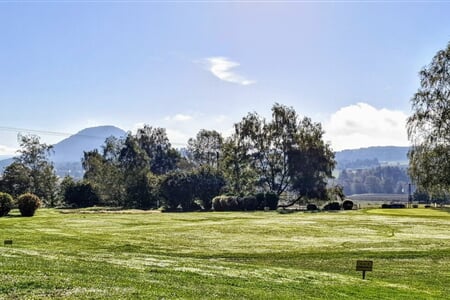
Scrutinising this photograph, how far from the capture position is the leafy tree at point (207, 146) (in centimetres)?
15950

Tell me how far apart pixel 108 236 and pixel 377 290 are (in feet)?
92.2

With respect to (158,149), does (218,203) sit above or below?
below

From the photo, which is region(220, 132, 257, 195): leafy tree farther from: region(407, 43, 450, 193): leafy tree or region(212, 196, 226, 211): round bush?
region(407, 43, 450, 193): leafy tree

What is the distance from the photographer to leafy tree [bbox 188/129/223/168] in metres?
160

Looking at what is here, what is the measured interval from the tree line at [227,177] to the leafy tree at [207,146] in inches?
1057

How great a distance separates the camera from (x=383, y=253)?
35.4 meters

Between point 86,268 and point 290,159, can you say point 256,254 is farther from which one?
point 290,159

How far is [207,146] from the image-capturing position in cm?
16112

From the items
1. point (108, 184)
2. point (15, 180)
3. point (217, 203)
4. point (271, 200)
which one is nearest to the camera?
point (217, 203)

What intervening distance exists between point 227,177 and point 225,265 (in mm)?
97553

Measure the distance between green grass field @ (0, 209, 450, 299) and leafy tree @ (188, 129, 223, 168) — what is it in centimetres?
10937

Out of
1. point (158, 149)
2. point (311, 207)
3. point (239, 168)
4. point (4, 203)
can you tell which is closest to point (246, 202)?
point (311, 207)

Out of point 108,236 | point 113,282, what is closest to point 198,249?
point 108,236

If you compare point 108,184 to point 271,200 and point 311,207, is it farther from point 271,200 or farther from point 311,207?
point 311,207
